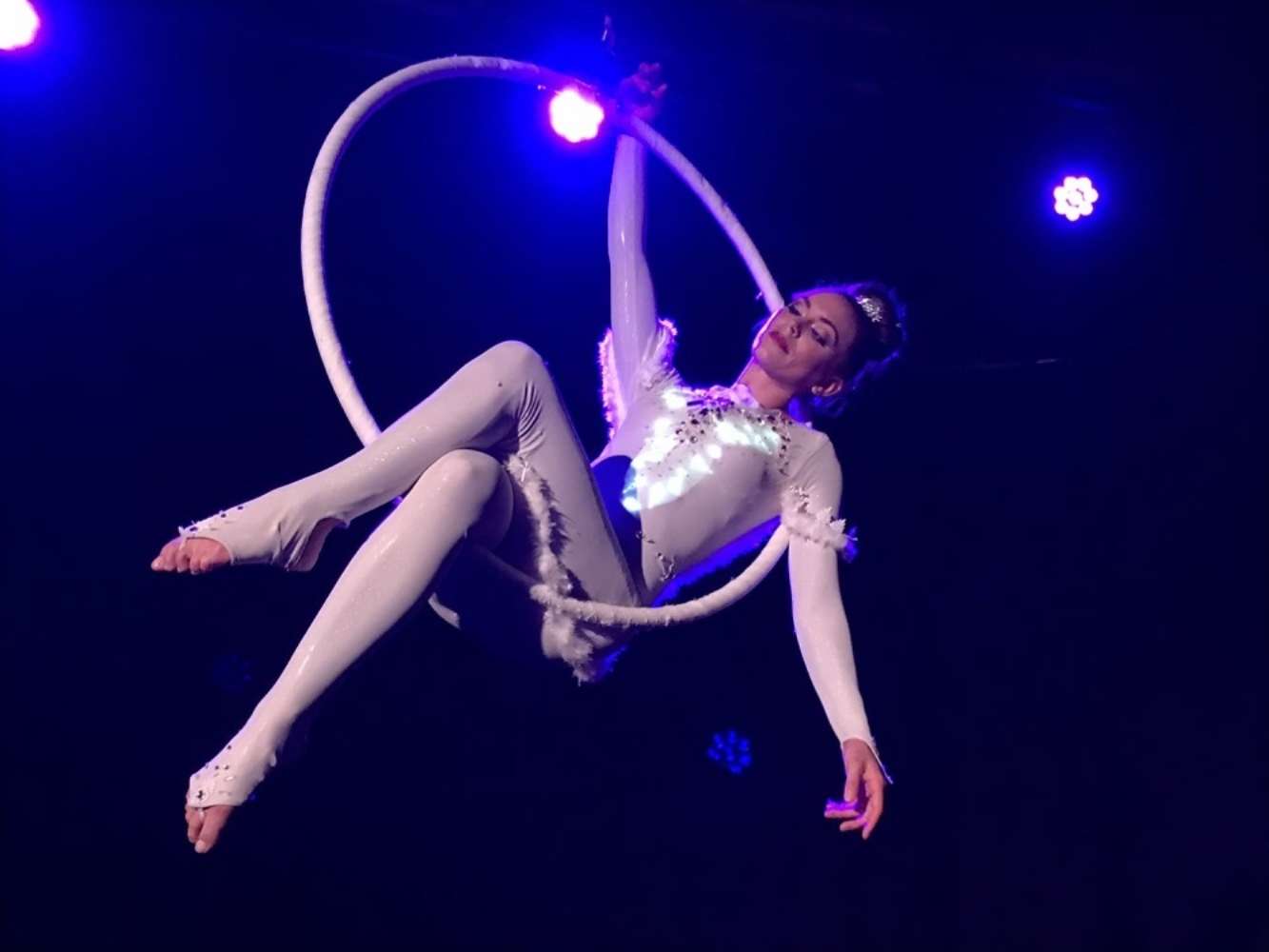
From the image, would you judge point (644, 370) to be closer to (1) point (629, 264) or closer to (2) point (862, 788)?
(1) point (629, 264)

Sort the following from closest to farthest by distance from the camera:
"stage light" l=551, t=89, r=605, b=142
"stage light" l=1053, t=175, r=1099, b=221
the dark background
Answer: the dark background → "stage light" l=551, t=89, r=605, b=142 → "stage light" l=1053, t=175, r=1099, b=221

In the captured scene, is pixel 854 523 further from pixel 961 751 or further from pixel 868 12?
pixel 868 12

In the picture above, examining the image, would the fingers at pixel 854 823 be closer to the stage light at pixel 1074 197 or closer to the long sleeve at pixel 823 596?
the long sleeve at pixel 823 596

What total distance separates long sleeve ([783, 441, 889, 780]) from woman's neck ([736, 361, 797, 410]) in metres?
0.15

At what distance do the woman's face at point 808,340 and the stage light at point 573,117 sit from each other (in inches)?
31.9

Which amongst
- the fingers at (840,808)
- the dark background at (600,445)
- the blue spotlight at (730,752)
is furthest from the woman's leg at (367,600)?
the blue spotlight at (730,752)

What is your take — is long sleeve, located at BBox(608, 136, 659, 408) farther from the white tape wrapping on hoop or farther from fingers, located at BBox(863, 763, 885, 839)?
fingers, located at BBox(863, 763, 885, 839)

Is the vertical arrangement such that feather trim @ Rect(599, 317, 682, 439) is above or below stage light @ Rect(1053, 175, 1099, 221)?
below

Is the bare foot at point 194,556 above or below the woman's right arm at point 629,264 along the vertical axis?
below

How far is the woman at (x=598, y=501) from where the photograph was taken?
5.90 feet

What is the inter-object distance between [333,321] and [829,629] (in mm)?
1161

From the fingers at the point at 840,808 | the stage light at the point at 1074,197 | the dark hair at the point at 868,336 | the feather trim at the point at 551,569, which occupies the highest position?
the stage light at the point at 1074,197

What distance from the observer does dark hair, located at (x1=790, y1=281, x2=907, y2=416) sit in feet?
8.39

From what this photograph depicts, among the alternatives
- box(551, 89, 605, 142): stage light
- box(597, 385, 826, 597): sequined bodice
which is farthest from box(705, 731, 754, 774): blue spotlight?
box(551, 89, 605, 142): stage light
